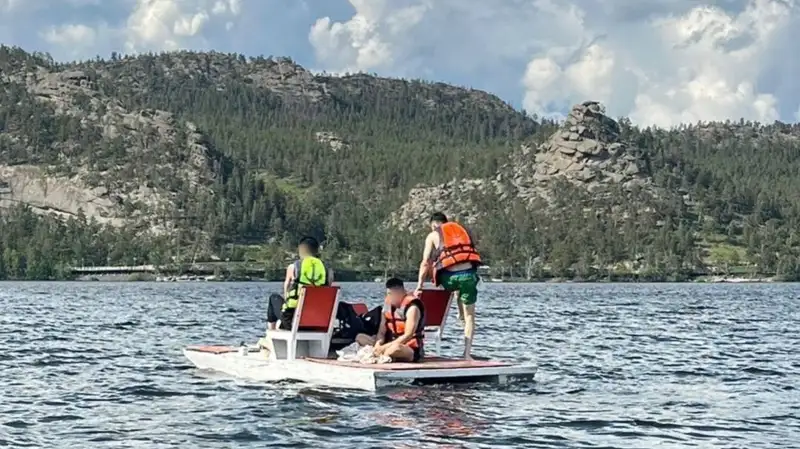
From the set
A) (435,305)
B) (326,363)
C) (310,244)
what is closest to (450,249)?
(435,305)

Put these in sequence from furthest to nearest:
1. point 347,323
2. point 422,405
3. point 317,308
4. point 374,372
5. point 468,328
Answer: point 347,323 → point 468,328 → point 317,308 → point 374,372 → point 422,405

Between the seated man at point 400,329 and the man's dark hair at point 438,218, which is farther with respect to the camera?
the man's dark hair at point 438,218

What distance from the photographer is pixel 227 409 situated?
25.0m

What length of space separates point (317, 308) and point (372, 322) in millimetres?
1569

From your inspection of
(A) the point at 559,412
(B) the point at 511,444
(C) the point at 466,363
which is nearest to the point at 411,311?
(C) the point at 466,363

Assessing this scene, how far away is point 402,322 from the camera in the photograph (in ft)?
94.2

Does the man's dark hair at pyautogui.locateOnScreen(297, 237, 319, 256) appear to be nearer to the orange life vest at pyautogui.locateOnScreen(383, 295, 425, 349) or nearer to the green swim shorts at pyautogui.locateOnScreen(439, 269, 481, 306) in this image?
the orange life vest at pyautogui.locateOnScreen(383, 295, 425, 349)

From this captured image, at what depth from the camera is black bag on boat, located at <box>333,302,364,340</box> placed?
30.0m

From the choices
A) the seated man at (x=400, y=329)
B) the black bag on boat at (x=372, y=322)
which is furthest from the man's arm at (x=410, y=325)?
the black bag on boat at (x=372, y=322)

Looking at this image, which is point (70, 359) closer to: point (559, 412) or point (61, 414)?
point (61, 414)

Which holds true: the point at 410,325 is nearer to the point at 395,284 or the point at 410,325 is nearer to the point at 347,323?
the point at 395,284

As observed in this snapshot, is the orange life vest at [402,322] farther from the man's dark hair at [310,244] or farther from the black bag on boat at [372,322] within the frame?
the man's dark hair at [310,244]

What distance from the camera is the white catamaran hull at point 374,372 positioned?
26766mm

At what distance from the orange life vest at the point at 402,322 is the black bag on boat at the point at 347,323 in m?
1.07
